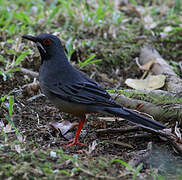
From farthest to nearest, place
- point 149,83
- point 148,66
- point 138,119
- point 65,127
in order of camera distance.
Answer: point 148,66 → point 149,83 → point 65,127 → point 138,119

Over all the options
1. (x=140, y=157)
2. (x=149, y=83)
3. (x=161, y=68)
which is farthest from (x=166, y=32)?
(x=140, y=157)

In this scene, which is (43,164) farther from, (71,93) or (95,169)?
(71,93)

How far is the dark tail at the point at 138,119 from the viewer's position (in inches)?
162

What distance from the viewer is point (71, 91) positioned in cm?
461

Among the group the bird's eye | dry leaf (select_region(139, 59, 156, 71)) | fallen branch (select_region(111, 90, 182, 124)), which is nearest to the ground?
dry leaf (select_region(139, 59, 156, 71))

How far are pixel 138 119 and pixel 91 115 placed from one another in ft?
4.11

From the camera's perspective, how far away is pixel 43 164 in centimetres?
347

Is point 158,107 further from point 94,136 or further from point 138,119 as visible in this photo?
point 94,136

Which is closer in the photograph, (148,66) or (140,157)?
(140,157)

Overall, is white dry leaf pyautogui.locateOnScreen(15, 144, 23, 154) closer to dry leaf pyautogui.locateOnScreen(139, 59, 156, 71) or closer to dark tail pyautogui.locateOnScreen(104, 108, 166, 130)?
dark tail pyautogui.locateOnScreen(104, 108, 166, 130)

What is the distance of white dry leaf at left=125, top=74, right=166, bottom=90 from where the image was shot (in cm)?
582

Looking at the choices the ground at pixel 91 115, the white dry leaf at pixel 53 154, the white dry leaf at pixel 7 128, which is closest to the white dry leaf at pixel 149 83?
the ground at pixel 91 115

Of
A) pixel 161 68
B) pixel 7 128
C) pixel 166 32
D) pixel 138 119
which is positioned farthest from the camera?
pixel 166 32

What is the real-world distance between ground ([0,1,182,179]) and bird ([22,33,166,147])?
321 millimetres
